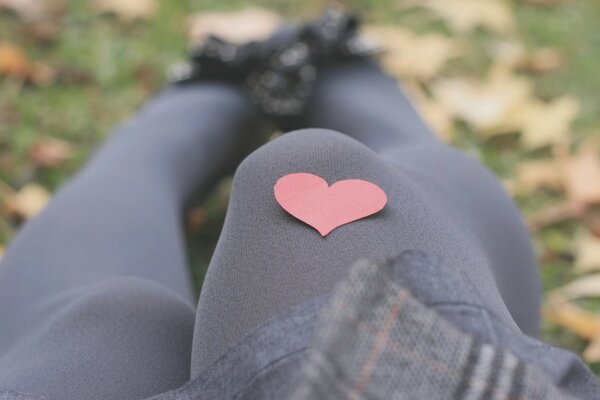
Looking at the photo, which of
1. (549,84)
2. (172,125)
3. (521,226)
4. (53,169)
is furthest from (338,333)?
(549,84)

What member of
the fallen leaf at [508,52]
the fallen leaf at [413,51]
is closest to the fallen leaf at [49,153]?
the fallen leaf at [413,51]

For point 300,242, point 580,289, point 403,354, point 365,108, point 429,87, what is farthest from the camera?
point 429,87

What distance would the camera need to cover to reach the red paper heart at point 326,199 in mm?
536

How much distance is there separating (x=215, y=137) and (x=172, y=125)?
70 millimetres

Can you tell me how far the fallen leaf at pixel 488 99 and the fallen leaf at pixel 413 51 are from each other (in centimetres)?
4

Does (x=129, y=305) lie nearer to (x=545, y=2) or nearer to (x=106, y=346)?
(x=106, y=346)

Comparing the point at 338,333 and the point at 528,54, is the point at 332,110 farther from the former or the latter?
the point at 338,333

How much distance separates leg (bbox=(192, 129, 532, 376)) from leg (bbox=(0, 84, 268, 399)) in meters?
0.09

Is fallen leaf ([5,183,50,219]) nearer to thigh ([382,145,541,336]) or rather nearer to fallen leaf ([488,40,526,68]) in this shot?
thigh ([382,145,541,336])

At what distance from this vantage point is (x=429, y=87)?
1.36 m

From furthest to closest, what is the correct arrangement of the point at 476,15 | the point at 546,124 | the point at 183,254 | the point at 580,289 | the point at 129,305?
the point at 476,15
the point at 546,124
the point at 580,289
the point at 183,254
the point at 129,305

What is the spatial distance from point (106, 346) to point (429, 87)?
91 centimetres

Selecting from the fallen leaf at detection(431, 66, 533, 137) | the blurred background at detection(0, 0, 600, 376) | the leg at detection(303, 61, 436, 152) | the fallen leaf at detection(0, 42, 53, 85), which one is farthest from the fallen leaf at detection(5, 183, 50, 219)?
the fallen leaf at detection(431, 66, 533, 137)

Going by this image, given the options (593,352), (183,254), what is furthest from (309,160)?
(593,352)
